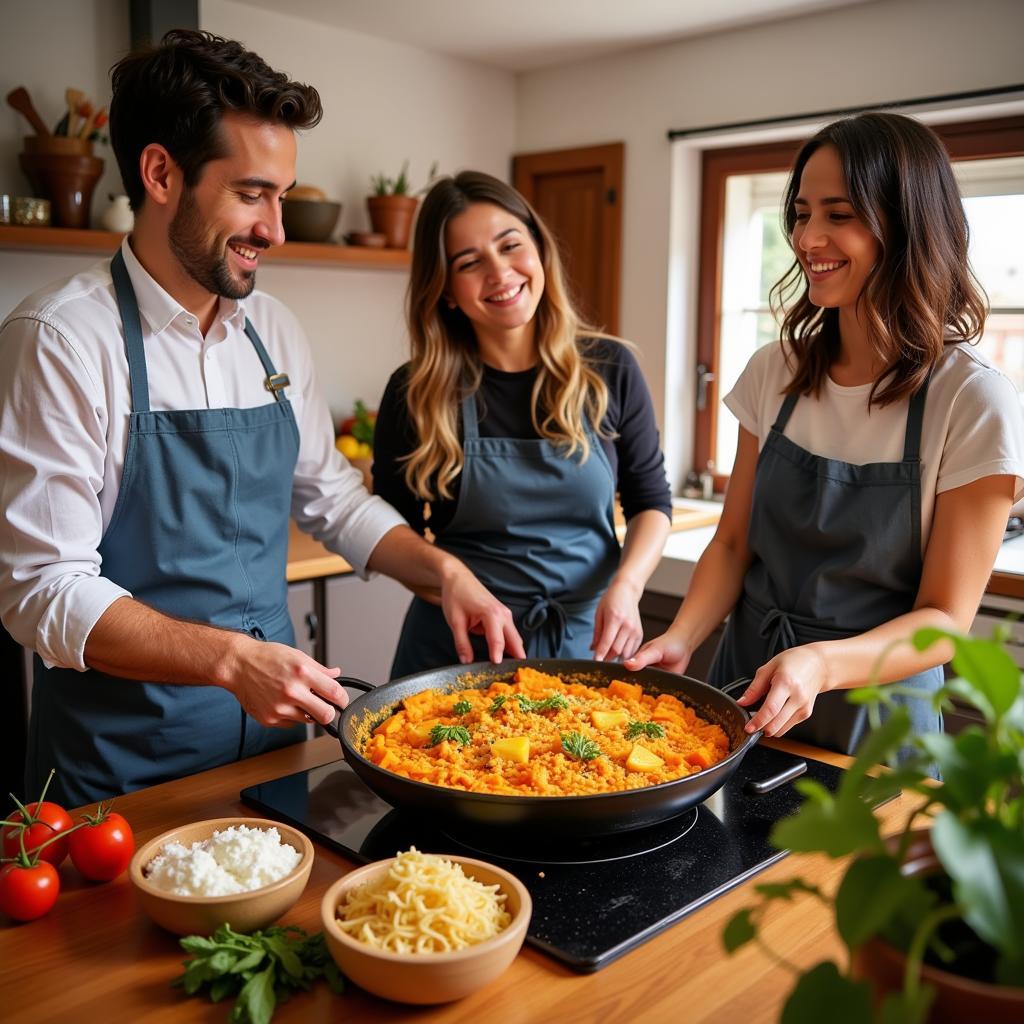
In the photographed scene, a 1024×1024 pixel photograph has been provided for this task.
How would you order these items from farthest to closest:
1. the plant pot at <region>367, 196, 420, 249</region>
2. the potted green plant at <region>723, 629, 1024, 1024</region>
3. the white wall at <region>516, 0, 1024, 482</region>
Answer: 1. the plant pot at <region>367, 196, 420, 249</region>
2. the white wall at <region>516, 0, 1024, 482</region>
3. the potted green plant at <region>723, 629, 1024, 1024</region>

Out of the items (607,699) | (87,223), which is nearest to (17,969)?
(607,699)

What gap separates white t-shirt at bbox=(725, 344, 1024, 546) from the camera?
1.60 meters

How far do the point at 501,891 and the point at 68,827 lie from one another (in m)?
0.56

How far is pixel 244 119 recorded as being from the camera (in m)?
1.74

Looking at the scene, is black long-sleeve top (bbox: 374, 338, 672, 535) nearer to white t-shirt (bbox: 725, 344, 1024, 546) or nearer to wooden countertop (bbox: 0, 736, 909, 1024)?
white t-shirt (bbox: 725, 344, 1024, 546)

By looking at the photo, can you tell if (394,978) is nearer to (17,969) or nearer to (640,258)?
(17,969)

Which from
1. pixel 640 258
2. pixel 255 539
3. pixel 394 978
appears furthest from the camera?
pixel 640 258

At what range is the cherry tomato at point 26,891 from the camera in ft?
3.75

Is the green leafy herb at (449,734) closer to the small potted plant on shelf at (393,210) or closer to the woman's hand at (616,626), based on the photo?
the woman's hand at (616,626)

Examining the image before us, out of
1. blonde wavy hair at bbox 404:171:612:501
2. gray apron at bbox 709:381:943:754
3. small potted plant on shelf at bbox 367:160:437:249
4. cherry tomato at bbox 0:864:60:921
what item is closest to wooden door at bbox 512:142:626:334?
small potted plant on shelf at bbox 367:160:437:249

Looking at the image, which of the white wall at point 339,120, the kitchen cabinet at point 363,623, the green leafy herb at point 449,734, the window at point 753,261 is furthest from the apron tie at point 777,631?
the window at point 753,261

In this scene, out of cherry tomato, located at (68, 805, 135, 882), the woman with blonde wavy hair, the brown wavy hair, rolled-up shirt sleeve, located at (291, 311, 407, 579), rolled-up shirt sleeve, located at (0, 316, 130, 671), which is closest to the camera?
cherry tomato, located at (68, 805, 135, 882)

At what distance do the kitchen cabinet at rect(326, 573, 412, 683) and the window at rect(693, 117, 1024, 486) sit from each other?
1682 mm

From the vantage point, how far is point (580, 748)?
1.39 metres
